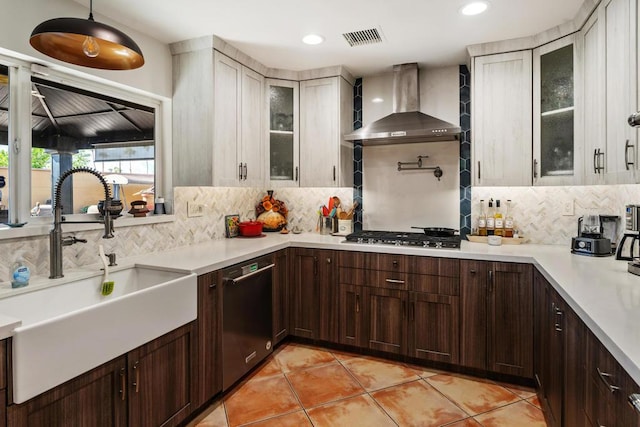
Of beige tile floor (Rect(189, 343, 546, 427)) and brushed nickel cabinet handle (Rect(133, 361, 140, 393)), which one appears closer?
brushed nickel cabinet handle (Rect(133, 361, 140, 393))

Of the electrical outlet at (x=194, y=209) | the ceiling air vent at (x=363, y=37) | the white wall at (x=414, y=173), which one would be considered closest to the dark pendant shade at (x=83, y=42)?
the electrical outlet at (x=194, y=209)

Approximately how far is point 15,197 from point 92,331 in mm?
1042

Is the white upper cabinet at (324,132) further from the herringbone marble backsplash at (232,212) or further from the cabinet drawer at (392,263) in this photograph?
the cabinet drawer at (392,263)

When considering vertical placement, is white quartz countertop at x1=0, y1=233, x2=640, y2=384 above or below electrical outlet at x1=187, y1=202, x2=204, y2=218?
below

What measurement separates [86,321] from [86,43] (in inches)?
46.2

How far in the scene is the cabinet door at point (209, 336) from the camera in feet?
7.04

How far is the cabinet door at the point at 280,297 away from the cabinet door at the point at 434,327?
1.03 metres

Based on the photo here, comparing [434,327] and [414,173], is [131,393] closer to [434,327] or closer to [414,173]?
[434,327]

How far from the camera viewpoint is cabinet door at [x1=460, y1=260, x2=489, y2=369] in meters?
2.57

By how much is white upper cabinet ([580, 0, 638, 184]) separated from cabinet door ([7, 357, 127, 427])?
2.43 m

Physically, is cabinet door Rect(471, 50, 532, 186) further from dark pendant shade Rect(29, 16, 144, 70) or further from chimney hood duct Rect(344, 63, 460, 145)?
dark pendant shade Rect(29, 16, 144, 70)

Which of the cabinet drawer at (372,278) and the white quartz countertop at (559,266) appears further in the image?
the cabinet drawer at (372,278)

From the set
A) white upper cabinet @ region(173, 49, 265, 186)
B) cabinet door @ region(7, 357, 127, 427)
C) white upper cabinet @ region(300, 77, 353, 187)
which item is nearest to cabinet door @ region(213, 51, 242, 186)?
white upper cabinet @ region(173, 49, 265, 186)

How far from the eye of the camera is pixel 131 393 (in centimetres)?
171
